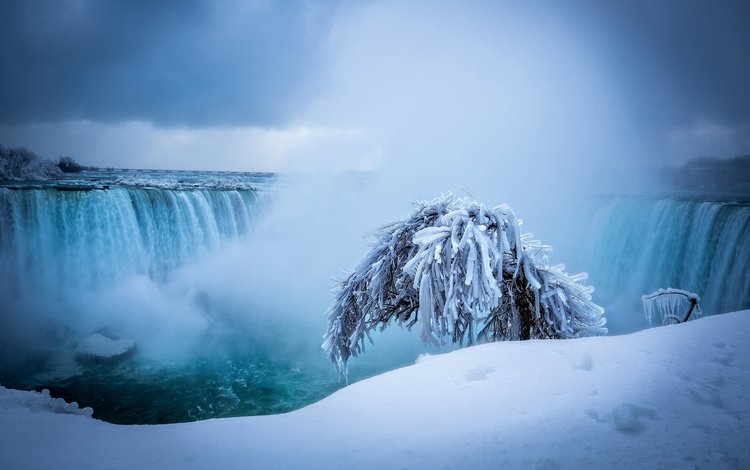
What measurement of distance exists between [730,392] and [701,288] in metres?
21.0

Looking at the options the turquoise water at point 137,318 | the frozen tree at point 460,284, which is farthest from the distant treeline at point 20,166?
the frozen tree at point 460,284

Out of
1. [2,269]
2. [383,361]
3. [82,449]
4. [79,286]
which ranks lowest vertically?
[383,361]

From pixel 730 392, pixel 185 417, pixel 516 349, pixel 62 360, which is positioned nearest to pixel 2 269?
pixel 62 360

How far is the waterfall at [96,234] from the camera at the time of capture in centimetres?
1606

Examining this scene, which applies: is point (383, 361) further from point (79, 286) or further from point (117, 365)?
point (79, 286)

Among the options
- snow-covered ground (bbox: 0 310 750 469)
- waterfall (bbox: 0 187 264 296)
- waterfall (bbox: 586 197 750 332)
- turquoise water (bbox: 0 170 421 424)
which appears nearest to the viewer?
snow-covered ground (bbox: 0 310 750 469)

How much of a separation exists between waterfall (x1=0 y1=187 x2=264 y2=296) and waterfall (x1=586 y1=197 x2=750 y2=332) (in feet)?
84.4

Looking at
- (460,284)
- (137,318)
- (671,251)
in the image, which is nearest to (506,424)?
(460,284)

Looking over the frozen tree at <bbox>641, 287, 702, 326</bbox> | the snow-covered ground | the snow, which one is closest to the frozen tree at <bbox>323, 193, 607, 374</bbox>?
the frozen tree at <bbox>641, 287, 702, 326</bbox>

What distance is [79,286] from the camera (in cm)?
1805

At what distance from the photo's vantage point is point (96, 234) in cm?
1798

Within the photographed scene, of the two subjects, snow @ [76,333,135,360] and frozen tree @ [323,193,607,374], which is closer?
frozen tree @ [323,193,607,374]

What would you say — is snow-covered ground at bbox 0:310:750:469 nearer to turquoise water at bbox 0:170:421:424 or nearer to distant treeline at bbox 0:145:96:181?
turquoise water at bbox 0:170:421:424

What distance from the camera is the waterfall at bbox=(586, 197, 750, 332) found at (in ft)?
50.2
